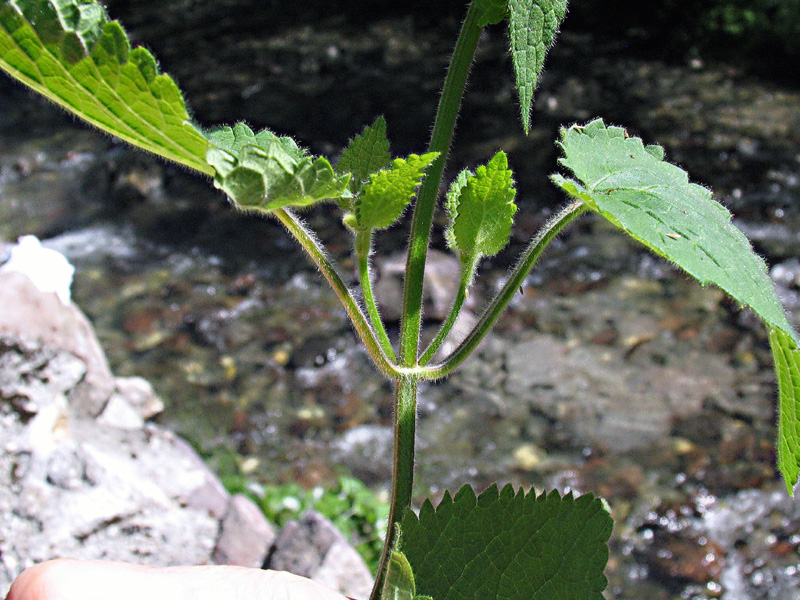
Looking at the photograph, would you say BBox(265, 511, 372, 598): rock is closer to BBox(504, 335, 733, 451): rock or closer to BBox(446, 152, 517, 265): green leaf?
BBox(504, 335, 733, 451): rock

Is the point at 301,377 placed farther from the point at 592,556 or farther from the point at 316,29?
the point at 316,29

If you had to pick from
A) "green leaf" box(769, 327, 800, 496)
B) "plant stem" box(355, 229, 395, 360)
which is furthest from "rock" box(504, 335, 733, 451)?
"plant stem" box(355, 229, 395, 360)

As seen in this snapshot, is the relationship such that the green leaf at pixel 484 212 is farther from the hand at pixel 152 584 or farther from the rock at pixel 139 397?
the rock at pixel 139 397

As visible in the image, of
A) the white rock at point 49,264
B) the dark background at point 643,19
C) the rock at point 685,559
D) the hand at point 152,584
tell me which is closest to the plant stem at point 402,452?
the hand at point 152,584

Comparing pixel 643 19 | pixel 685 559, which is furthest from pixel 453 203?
pixel 643 19

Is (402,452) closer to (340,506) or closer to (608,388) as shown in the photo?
(340,506)
